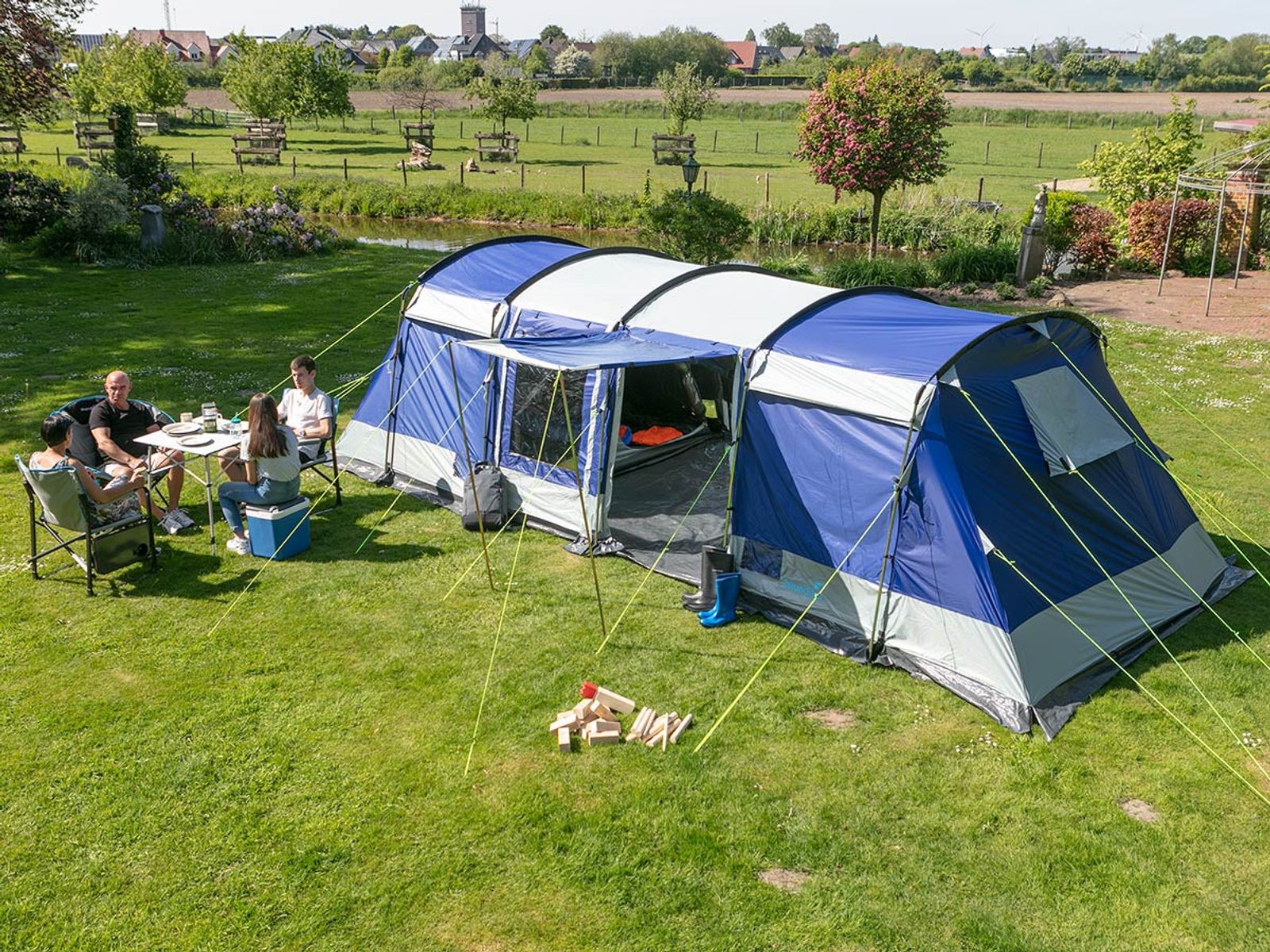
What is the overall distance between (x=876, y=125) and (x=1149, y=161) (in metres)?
6.90

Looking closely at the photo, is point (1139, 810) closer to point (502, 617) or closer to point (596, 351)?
point (502, 617)

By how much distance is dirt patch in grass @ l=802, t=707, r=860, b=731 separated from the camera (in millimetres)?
6055

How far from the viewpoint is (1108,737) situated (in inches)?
233

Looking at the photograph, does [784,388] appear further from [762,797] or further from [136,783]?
[136,783]

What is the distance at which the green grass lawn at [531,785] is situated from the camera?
465cm

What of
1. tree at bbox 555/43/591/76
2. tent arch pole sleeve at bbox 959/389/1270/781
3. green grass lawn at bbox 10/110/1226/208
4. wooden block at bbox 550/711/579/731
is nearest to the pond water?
green grass lawn at bbox 10/110/1226/208

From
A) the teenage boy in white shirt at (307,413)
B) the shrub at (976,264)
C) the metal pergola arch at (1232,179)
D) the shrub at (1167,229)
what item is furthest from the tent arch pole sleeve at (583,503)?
the shrub at (1167,229)

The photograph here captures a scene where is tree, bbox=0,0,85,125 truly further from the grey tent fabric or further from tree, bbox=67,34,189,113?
tree, bbox=67,34,189,113

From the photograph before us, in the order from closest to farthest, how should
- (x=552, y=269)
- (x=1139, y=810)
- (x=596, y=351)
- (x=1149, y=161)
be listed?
(x=1139, y=810) < (x=596, y=351) < (x=552, y=269) < (x=1149, y=161)

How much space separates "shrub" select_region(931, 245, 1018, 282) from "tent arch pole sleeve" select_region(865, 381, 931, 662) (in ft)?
42.7

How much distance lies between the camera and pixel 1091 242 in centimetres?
1880

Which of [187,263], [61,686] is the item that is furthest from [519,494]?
[187,263]

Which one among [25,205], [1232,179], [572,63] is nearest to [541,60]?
[572,63]

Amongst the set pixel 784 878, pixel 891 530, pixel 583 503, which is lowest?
pixel 784 878
